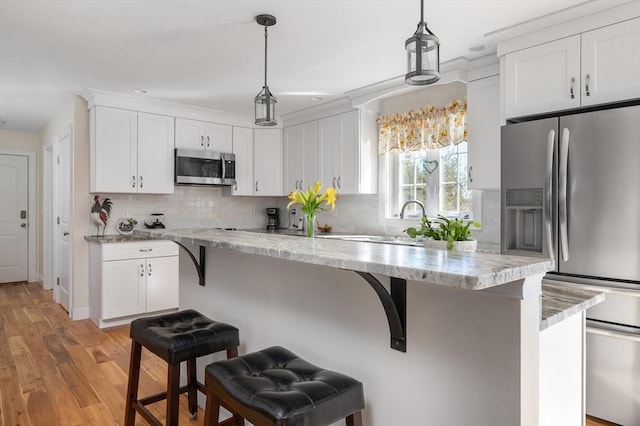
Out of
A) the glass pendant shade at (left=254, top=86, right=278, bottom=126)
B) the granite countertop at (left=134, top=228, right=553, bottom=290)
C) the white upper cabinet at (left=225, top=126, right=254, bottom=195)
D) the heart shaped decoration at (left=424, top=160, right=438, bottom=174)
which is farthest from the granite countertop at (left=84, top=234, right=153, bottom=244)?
the granite countertop at (left=134, top=228, right=553, bottom=290)

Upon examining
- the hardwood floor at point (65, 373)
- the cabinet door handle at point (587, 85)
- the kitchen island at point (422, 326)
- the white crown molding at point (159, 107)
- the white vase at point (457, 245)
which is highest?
the white crown molding at point (159, 107)

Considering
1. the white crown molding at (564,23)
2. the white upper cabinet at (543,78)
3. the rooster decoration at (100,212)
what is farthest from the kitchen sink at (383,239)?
the rooster decoration at (100,212)

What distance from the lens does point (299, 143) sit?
5121 millimetres

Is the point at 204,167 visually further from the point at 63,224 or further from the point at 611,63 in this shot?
the point at 611,63

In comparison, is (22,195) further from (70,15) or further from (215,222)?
(70,15)

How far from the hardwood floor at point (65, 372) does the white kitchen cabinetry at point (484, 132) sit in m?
2.57

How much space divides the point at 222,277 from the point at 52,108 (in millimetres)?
3968

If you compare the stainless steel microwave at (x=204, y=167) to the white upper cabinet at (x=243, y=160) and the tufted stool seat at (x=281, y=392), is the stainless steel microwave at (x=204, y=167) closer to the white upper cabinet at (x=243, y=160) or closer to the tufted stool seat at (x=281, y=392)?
the white upper cabinet at (x=243, y=160)

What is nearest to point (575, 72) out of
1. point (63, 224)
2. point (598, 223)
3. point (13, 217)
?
point (598, 223)

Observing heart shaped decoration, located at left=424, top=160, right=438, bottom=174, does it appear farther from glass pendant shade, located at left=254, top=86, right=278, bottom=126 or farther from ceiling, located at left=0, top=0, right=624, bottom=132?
glass pendant shade, located at left=254, top=86, right=278, bottom=126

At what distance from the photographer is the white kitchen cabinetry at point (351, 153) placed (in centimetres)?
437

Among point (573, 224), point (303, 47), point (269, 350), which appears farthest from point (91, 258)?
point (573, 224)

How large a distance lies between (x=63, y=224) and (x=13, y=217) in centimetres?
234

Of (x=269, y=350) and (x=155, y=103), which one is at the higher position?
(x=155, y=103)
